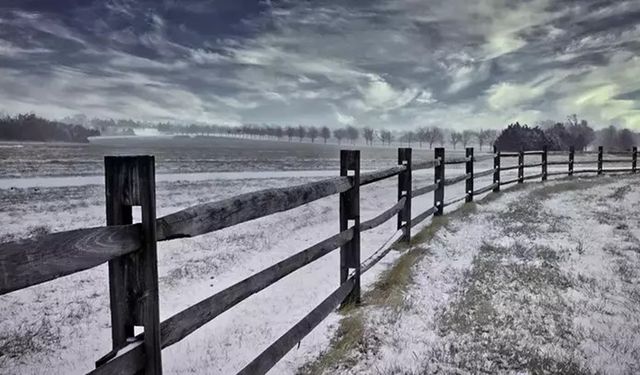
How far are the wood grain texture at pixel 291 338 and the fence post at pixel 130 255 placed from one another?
3.37ft

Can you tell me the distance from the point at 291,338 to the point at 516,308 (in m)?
2.75

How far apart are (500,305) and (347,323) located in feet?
5.93

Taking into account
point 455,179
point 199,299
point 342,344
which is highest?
point 455,179

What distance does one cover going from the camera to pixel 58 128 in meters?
164

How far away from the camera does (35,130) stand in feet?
489


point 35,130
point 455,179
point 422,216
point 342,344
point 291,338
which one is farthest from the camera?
point 35,130

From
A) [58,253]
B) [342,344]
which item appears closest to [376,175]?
[342,344]

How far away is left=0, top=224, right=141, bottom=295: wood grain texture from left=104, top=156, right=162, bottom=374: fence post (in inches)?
3.1

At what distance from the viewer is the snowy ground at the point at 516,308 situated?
3516 millimetres

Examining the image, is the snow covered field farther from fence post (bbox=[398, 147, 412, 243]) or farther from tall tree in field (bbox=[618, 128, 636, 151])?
tall tree in field (bbox=[618, 128, 636, 151])

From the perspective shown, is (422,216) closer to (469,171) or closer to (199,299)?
(469,171)

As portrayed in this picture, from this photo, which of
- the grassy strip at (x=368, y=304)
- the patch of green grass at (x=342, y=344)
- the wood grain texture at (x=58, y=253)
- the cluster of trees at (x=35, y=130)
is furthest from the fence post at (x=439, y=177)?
the cluster of trees at (x=35, y=130)

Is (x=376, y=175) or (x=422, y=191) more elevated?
(x=376, y=175)

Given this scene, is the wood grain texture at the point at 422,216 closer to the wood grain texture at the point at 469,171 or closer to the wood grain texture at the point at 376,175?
the wood grain texture at the point at 376,175
